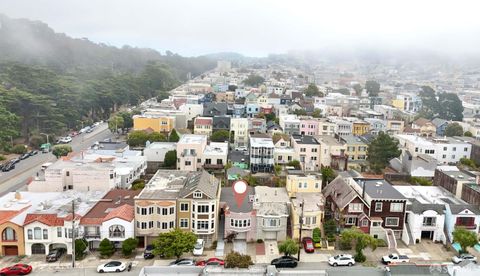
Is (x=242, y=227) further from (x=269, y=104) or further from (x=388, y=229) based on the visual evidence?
(x=269, y=104)

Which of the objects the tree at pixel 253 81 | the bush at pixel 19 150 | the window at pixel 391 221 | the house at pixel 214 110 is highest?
the tree at pixel 253 81

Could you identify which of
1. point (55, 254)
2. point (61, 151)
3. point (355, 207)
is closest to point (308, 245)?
point (355, 207)

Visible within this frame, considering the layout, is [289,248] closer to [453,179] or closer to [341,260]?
[341,260]

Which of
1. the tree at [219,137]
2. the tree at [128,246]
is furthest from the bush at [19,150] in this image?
the tree at [128,246]

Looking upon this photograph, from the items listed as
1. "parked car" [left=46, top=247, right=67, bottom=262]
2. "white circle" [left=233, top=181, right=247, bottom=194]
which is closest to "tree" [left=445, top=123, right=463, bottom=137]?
"white circle" [left=233, top=181, right=247, bottom=194]

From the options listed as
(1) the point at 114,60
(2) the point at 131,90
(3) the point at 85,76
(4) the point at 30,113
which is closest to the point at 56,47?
(1) the point at 114,60

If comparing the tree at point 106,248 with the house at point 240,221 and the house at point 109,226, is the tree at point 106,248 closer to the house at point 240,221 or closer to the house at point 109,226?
the house at point 109,226
